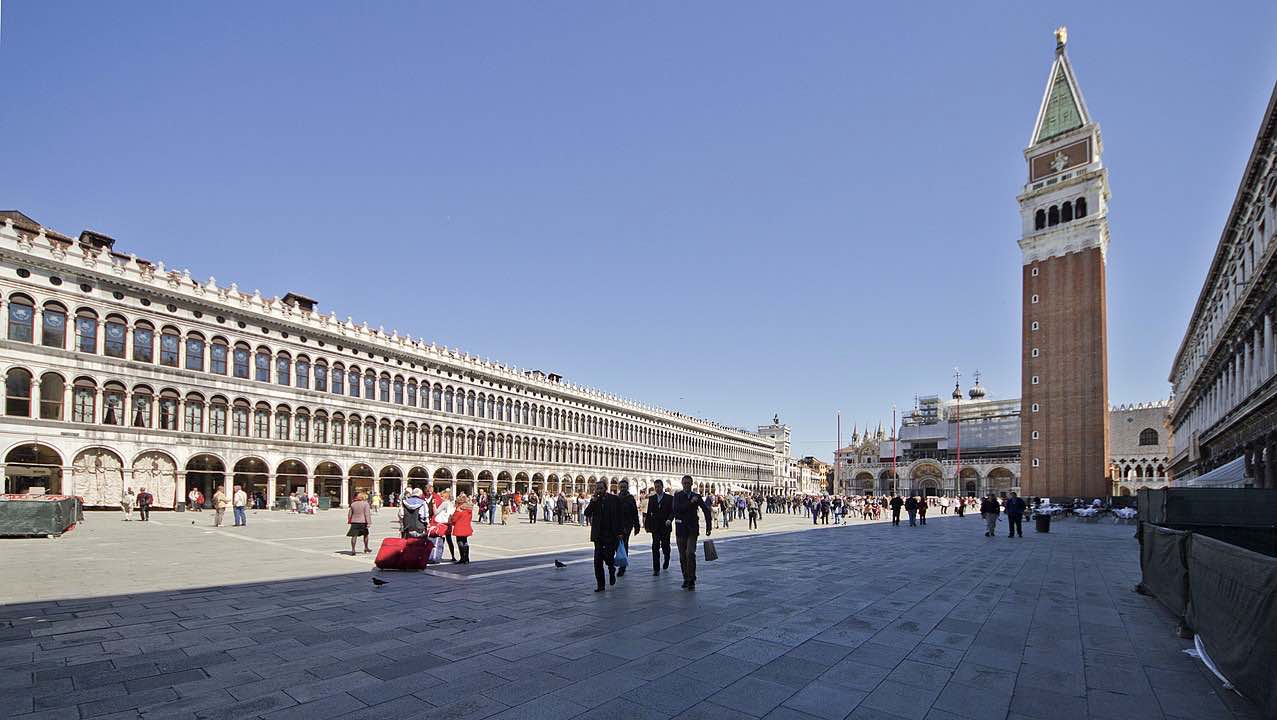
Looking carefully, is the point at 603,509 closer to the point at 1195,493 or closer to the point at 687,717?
the point at 687,717

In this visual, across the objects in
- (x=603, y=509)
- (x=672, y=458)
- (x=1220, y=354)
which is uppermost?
(x=1220, y=354)

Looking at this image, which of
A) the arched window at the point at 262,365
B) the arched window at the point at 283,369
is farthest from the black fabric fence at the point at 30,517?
the arched window at the point at 283,369

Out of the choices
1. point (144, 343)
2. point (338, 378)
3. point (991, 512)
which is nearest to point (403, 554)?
point (991, 512)

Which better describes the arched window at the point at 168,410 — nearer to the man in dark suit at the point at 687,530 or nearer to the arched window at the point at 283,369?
the arched window at the point at 283,369

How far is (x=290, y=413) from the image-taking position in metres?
43.4

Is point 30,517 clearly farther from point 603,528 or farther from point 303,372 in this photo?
point 303,372

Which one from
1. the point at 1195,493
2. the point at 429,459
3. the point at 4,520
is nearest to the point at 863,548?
the point at 1195,493

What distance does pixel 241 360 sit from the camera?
135 feet

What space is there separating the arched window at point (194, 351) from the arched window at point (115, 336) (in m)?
3.23

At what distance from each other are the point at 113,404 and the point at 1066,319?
2934 inches

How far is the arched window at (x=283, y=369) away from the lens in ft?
141

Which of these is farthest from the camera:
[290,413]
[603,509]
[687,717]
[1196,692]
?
[290,413]

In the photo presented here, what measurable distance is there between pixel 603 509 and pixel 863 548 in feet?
35.4

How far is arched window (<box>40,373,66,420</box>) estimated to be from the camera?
107ft
